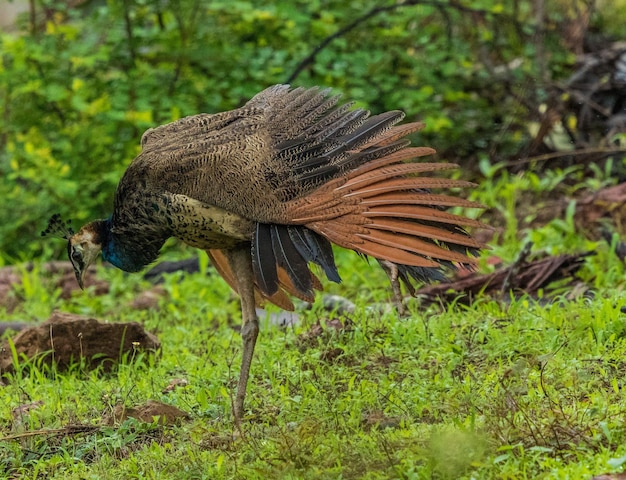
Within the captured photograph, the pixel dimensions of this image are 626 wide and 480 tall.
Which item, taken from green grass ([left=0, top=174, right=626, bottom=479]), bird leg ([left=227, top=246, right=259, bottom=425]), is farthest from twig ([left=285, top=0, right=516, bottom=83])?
bird leg ([left=227, top=246, right=259, bottom=425])

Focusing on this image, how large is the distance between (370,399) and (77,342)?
1901mm

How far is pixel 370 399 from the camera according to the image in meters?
4.53

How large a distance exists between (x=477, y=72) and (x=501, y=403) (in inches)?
256

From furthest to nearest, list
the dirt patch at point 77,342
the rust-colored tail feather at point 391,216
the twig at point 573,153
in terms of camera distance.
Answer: the twig at point 573,153, the dirt patch at point 77,342, the rust-colored tail feather at point 391,216

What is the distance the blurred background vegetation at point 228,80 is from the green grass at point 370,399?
2693 mm

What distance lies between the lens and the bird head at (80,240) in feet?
17.1

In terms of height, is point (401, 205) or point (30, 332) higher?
point (401, 205)

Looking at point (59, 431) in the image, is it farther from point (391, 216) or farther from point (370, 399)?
point (391, 216)

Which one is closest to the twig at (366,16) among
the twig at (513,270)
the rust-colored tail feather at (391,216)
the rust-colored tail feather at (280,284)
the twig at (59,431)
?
the twig at (513,270)

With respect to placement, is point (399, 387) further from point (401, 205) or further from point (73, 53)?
point (73, 53)

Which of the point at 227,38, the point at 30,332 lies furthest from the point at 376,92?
the point at 30,332

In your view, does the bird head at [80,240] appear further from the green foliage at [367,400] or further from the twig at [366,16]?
the twig at [366,16]

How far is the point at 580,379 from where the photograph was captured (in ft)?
14.3

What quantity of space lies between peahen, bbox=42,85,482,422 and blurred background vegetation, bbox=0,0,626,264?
3.74 m
